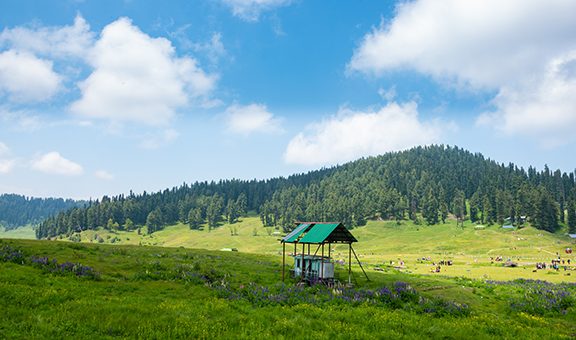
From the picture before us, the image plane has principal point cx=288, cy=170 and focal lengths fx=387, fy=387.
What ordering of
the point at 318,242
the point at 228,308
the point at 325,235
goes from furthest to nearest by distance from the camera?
the point at 325,235 → the point at 318,242 → the point at 228,308

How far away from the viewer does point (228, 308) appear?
71.1ft

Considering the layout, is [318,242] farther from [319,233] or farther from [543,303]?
[543,303]

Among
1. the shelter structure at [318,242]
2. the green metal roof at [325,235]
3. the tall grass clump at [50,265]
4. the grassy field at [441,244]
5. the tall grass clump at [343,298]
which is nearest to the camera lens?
the tall grass clump at [343,298]

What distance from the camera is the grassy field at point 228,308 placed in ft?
56.4

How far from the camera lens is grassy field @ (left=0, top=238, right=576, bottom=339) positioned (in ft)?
56.4

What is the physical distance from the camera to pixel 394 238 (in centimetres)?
17362

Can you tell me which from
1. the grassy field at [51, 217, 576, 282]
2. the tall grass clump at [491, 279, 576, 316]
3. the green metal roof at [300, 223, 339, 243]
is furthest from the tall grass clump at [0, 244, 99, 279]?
the grassy field at [51, 217, 576, 282]

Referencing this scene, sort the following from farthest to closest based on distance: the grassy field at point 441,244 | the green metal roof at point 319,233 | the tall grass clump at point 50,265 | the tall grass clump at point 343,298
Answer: the grassy field at point 441,244
the green metal roof at point 319,233
the tall grass clump at point 50,265
the tall grass clump at point 343,298

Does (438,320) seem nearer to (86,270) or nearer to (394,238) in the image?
(86,270)

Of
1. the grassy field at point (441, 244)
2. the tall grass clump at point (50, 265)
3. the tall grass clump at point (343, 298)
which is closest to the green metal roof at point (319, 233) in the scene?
the tall grass clump at point (343, 298)

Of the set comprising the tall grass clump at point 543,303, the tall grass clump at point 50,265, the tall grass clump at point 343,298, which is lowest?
the tall grass clump at point 543,303

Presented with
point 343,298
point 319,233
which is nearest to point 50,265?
point 343,298

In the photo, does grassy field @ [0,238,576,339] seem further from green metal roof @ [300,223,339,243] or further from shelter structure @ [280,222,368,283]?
green metal roof @ [300,223,339,243]

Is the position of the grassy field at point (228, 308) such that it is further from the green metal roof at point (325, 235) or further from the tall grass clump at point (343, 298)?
the green metal roof at point (325, 235)
